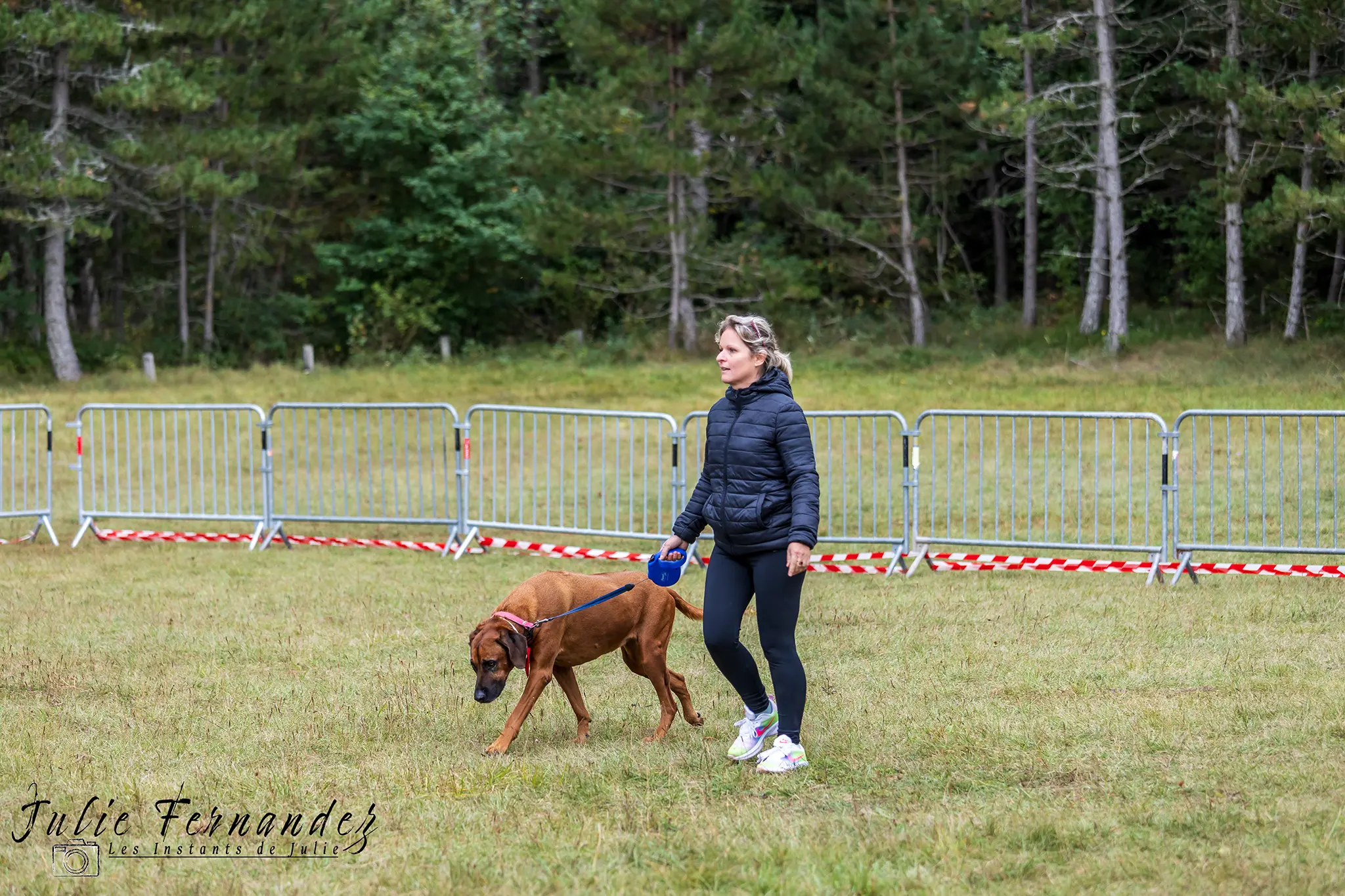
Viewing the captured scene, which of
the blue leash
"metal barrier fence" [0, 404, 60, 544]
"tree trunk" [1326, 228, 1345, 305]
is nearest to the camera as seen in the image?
the blue leash

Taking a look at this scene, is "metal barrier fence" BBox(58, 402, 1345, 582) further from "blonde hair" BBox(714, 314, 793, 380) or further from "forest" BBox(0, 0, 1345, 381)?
"forest" BBox(0, 0, 1345, 381)

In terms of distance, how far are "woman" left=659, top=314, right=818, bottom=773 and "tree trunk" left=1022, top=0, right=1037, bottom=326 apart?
27.7 metres

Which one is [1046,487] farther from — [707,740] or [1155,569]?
[707,740]

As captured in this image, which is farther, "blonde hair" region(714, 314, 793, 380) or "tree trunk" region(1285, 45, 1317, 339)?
"tree trunk" region(1285, 45, 1317, 339)

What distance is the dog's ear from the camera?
580 cm

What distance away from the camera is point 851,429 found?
19.9 m

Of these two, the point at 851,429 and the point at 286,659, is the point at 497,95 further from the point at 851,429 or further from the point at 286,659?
the point at 286,659

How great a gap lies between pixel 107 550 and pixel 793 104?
78.9 feet

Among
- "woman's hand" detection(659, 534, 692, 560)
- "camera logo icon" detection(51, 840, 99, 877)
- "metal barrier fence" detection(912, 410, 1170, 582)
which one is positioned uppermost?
"woman's hand" detection(659, 534, 692, 560)

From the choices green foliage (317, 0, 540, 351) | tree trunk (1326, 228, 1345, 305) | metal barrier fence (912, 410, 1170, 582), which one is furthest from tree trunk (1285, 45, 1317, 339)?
green foliage (317, 0, 540, 351)

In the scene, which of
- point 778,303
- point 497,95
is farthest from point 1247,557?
point 497,95

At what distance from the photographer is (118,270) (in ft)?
117

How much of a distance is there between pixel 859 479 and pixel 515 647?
609 cm

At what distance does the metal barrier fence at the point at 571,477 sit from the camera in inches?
481
